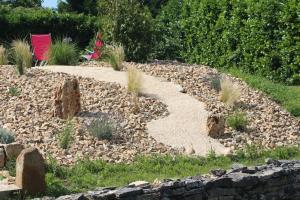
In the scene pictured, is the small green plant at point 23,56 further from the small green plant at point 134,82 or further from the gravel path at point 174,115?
the small green plant at point 134,82

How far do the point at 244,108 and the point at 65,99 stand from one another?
10.6 ft

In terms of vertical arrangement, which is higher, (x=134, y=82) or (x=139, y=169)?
(x=134, y=82)

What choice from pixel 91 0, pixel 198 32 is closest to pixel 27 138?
pixel 198 32

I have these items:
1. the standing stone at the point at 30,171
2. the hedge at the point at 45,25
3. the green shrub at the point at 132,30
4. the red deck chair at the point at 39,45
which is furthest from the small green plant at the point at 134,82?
the hedge at the point at 45,25

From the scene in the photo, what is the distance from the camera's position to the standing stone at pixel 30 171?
21.3 feet

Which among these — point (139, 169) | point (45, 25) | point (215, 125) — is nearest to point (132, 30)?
point (215, 125)

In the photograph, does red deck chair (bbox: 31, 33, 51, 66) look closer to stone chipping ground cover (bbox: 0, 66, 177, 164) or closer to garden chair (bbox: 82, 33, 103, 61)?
garden chair (bbox: 82, 33, 103, 61)

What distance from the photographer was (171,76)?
1309cm

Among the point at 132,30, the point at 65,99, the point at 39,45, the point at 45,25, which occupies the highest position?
the point at 45,25

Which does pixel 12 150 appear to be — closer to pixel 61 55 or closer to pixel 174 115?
pixel 174 115

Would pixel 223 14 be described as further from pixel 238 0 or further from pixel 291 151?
pixel 291 151

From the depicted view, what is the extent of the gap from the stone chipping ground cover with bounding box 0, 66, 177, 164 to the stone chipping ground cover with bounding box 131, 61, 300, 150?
3.40 feet

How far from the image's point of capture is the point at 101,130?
29.9 feet

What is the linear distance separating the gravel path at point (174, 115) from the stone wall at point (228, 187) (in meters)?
3.09
